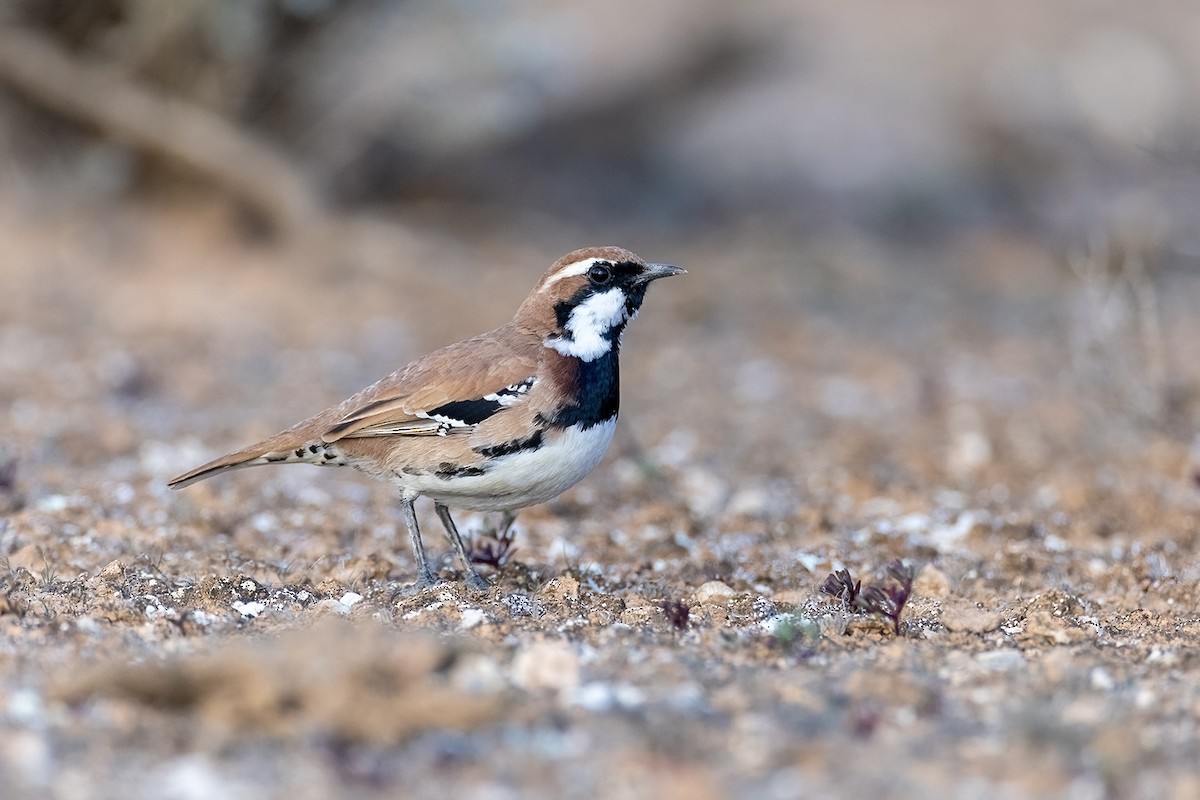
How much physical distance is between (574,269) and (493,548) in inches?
A: 55.0

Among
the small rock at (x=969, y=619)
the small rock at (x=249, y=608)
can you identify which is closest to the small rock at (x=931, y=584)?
the small rock at (x=969, y=619)

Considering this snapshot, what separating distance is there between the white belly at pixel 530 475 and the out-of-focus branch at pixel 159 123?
21.3 ft

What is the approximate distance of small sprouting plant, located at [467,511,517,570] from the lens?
657 centimetres

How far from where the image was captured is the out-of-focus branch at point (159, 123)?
1200cm

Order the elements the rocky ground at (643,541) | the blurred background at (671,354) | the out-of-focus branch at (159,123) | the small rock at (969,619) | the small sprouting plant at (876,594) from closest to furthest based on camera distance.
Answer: the rocky ground at (643,541)
the blurred background at (671,354)
the small sprouting plant at (876,594)
the small rock at (969,619)
the out-of-focus branch at (159,123)

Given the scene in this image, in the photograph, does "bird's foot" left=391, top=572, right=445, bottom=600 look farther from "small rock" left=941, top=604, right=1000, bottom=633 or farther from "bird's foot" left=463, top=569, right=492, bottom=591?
"small rock" left=941, top=604, right=1000, bottom=633

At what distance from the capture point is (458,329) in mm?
11461

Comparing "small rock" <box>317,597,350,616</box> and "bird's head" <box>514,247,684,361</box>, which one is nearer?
"small rock" <box>317,597,350,616</box>

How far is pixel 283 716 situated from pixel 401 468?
7.24 feet

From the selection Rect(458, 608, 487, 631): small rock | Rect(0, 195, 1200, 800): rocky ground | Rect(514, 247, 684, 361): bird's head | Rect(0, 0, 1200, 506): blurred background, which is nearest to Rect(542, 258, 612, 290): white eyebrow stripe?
Rect(514, 247, 684, 361): bird's head

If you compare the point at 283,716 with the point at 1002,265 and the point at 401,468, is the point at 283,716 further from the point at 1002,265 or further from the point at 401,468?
the point at 1002,265

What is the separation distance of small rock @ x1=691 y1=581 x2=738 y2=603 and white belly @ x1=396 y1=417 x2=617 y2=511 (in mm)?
724

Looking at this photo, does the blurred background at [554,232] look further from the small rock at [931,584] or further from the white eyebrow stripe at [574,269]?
the white eyebrow stripe at [574,269]

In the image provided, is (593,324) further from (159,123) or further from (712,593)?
(159,123)
